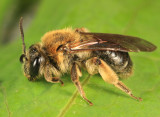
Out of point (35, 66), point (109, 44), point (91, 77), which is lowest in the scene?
point (91, 77)

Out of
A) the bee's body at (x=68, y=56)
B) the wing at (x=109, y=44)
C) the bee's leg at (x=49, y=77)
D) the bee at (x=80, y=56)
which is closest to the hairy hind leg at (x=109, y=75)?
the bee at (x=80, y=56)

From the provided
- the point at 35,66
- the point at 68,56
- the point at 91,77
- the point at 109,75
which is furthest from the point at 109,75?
the point at 35,66

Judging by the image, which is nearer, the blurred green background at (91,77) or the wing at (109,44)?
the blurred green background at (91,77)

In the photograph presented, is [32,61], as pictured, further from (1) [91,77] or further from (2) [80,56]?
(1) [91,77]

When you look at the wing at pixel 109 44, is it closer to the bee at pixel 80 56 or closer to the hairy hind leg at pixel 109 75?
the bee at pixel 80 56

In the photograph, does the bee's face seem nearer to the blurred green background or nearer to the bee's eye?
the bee's eye

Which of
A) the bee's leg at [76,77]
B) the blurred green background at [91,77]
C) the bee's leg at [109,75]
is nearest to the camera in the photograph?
the blurred green background at [91,77]

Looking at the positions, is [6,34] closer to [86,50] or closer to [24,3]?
[24,3]
